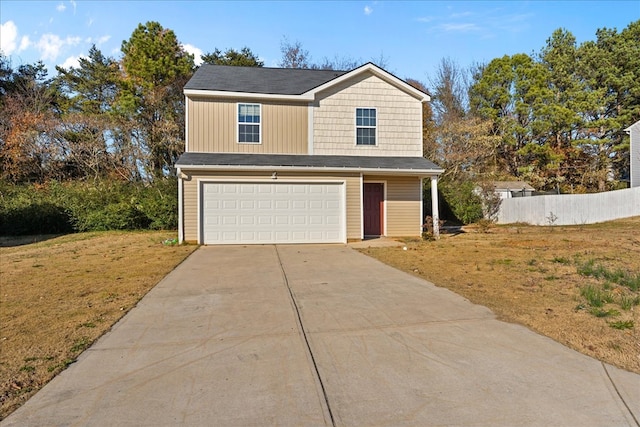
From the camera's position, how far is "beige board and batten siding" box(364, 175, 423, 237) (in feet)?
51.0

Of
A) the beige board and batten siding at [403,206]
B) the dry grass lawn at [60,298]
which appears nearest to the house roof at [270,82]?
the beige board and batten siding at [403,206]

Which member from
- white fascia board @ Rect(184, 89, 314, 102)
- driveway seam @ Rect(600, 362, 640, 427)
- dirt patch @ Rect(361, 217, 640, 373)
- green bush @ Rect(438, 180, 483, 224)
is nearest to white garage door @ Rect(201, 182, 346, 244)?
dirt patch @ Rect(361, 217, 640, 373)

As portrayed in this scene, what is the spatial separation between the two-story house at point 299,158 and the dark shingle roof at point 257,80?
42mm

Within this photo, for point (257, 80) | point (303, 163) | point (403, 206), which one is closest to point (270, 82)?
point (257, 80)

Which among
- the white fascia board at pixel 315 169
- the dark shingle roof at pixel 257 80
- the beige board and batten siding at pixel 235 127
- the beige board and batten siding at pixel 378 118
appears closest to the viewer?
the white fascia board at pixel 315 169

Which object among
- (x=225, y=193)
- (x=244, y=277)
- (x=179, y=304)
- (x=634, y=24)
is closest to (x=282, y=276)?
(x=244, y=277)

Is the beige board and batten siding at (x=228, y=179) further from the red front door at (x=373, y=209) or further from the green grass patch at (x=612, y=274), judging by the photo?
the green grass patch at (x=612, y=274)

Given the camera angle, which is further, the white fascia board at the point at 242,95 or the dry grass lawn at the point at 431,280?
the white fascia board at the point at 242,95

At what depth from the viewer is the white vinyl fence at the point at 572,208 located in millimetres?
20453

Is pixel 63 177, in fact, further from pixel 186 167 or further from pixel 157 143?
pixel 186 167

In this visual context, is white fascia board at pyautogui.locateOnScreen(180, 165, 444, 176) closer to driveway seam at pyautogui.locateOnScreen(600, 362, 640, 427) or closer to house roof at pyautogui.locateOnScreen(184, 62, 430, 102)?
house roof at pyautogui.locateOnScreen(184, 62, 430, 102)

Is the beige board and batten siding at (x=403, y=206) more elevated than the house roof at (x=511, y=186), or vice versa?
the house roof at (x=511, y=186)

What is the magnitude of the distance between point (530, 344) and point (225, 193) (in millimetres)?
10861

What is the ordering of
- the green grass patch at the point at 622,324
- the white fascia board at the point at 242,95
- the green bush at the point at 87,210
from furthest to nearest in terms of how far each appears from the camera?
1. the green bush at the point at 87,210
2. the white fascia board at the point at 242,95
3. the green grass patch at the point at 622,324
